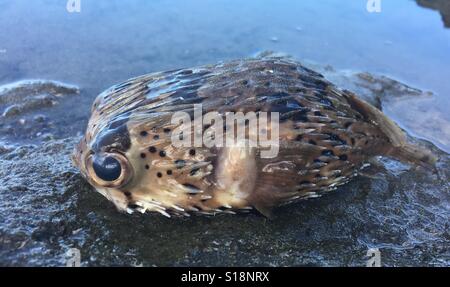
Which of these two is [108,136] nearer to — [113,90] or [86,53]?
[113,90]

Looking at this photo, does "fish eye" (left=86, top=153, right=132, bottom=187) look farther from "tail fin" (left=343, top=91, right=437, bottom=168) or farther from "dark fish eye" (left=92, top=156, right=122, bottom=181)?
"tail fin" (left=343, top=91, right=437, bottom=168)

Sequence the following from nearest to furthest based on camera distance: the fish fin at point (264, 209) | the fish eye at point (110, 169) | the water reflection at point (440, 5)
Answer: the fish eye at point (110, 169), the fish fin at point (264, 209), the water reflection at point (440, 5)

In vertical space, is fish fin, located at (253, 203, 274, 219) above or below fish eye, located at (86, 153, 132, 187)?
below

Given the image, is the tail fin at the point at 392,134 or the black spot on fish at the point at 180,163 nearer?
the black spot on fish at the point at 180,163

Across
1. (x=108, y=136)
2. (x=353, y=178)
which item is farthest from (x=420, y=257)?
(x=108, y=136)

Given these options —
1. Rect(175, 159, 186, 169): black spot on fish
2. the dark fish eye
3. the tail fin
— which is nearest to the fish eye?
the dark fish eye

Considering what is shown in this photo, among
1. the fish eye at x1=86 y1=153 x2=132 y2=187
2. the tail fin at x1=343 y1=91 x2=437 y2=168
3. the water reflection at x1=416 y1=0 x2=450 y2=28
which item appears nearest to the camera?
the fish eye at x1=86 y1=153 x2=132 y2=187

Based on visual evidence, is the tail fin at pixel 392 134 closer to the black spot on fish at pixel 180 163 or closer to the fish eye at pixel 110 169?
the black spot on fish at pixel 180 163

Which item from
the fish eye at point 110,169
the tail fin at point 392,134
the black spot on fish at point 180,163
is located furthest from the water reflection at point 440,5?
the fish eye at point 110,169

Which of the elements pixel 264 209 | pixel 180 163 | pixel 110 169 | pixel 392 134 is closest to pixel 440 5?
pixel 392 134
